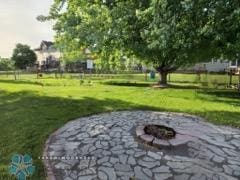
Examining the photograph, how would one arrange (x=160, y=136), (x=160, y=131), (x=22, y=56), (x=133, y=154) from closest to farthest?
(x=133, y=154), (x=160, y=136), (x=160, y=131), (x=22, y=56)

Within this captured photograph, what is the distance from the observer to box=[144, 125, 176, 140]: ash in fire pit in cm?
620

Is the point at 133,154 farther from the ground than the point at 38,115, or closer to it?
closer to it

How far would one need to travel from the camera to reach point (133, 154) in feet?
18.1

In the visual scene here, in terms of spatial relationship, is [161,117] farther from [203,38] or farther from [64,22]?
[64,22]

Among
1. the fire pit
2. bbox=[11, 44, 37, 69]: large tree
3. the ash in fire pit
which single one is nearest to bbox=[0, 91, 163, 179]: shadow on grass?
the fire pit

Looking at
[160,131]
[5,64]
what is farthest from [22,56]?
[160,131]

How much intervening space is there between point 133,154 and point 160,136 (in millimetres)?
900

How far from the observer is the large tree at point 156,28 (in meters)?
12.0

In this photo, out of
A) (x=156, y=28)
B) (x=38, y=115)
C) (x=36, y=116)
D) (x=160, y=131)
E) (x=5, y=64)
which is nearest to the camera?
(x=160, y=131)

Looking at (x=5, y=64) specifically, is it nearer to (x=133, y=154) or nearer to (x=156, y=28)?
(x=156, y=28)

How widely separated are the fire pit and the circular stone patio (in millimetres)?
65

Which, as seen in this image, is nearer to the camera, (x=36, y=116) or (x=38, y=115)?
(x=36, y=116)

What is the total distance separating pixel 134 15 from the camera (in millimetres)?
14898

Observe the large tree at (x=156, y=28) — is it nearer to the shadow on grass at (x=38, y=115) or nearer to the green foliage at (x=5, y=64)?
the shadow on grass at (x=38, y=115)
